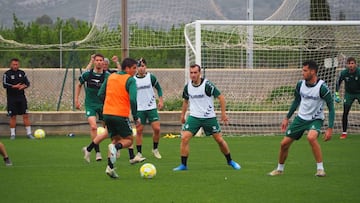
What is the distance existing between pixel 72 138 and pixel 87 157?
6.96m

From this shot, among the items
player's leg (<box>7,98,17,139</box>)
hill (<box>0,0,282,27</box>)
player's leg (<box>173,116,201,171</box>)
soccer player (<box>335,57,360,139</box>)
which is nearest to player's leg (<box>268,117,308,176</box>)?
player's leg (<box>173,116,201,171</box>)

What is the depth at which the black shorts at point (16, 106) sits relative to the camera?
67.5 feet

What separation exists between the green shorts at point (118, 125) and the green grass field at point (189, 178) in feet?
2.40

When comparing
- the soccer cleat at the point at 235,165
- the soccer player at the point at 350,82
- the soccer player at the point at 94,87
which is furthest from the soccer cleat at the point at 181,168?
the soccer player at the point at 350,82

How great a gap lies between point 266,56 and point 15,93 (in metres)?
7.95

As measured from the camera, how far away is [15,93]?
68.2ft

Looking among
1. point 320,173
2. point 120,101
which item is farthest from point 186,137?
point 320,173

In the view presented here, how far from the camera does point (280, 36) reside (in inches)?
870

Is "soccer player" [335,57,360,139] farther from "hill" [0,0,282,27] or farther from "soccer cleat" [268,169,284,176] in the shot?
"hill" [0,0,282,27]

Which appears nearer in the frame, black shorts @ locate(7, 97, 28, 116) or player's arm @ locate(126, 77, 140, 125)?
player's arm @ locate(126, 77, 140, 125)

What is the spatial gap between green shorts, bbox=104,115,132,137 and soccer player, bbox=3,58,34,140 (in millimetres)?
8830

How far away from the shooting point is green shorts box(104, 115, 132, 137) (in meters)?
12.2

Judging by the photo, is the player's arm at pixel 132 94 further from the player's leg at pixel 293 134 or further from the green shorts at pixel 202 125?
the player's leg at pixel 293 134

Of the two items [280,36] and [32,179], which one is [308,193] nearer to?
[32,179]
